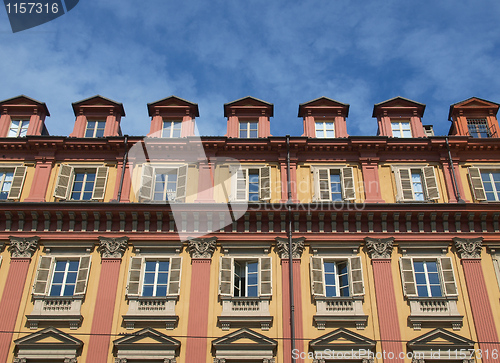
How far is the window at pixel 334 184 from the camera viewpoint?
25.4m

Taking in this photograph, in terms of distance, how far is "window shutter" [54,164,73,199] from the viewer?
82.6 feet

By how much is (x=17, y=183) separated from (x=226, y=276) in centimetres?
1147

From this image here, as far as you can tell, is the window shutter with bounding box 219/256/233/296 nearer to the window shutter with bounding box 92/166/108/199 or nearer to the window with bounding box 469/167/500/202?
the window shutter with bounding box 92/166/108/199

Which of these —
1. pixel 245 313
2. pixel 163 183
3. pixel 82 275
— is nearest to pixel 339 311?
pixel 245 313

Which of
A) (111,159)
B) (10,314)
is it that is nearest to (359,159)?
(111,159)

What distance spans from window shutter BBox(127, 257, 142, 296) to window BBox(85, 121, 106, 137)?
7728 mm

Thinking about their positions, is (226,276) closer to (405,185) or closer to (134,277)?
(134,277)

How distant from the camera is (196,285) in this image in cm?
2278

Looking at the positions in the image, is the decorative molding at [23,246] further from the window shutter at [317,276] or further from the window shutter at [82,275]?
the window shutter at [317,276]

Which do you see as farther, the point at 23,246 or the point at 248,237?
the point at 248,237

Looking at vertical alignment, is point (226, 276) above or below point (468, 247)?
below

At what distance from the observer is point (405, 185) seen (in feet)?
84.2

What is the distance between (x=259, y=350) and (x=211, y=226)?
611 centimetres

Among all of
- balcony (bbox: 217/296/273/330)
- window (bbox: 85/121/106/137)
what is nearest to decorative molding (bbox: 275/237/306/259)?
balcony (bbox: 217/296/273/330)
